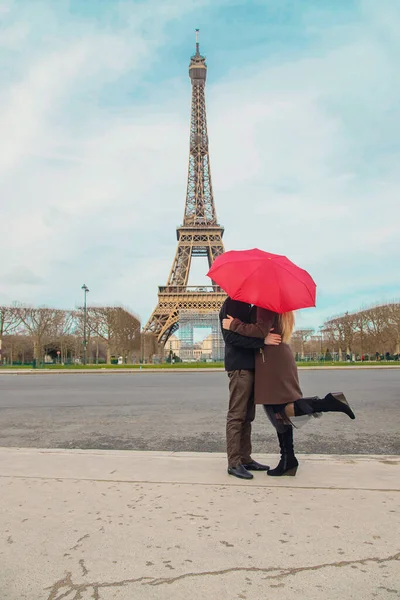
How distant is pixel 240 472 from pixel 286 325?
1070 mm

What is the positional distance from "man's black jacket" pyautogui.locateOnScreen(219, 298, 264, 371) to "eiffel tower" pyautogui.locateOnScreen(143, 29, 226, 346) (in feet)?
152

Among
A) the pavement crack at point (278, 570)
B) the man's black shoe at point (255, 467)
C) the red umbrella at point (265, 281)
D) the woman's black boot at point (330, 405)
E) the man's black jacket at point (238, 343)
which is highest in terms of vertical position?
the red umbrella at point (265, 281)

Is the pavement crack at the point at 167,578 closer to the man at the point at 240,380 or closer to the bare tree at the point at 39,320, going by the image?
the man at the point at 240,380

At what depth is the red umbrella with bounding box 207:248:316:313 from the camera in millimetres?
3393

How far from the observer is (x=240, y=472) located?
3.35 metres

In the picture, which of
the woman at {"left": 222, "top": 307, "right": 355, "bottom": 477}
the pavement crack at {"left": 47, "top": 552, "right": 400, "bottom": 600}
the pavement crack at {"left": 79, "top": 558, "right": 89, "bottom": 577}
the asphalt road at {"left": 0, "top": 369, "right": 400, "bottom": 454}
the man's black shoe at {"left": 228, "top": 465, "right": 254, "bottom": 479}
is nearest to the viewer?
the pavement crack at {"left": 47, "top": 552, "right": 400, "bottom": 600}

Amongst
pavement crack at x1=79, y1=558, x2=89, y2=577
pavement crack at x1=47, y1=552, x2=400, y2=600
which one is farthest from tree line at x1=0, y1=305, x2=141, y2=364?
pavement crack at x1=47, y1=552, x2=400, y2=600

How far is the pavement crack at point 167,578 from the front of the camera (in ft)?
5.85

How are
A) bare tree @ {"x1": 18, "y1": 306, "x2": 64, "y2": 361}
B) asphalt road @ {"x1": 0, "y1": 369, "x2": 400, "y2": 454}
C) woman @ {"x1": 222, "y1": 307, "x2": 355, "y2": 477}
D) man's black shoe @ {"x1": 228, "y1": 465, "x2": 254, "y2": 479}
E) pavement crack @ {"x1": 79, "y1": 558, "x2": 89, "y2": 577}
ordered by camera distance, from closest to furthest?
pavement crack @ {"x1": 79, "y1": 558, "x2": 89, "y2": 577} → man's black shoe @ {"x1": 228, "y1": 465, "x2": 254, "y2": 479} → woman @ {"x1": 222, "y1": 307, "x2": 355, "y2": 477} → asphalt road @ {"x1": 0, "y1": 369, "x2": 400, "y2": 454} → bare tree @ {"x1": 18, "y1": 306, "x2": 64, "y2": 361}

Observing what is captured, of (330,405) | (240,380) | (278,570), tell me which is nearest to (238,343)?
(240,380)

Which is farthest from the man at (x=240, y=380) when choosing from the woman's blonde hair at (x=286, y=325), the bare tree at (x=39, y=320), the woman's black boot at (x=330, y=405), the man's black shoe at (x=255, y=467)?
the bare tree at (x=39, y=320)

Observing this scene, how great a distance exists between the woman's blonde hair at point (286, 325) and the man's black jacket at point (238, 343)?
231mm

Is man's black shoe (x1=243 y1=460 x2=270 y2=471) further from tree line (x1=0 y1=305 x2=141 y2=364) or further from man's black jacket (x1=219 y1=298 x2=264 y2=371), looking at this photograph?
tree line (x1=0 y1=305 x2=141 y2=364)

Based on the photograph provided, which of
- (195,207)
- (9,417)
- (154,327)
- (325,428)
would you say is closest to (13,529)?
(325,428)
